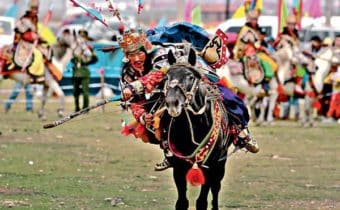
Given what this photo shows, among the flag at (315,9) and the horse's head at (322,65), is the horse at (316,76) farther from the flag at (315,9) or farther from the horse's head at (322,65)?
the flag at (315,9)

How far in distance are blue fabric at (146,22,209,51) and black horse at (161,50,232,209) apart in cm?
112

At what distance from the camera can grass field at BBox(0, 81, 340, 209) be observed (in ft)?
→ 45.3

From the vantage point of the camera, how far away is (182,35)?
41.6 ft

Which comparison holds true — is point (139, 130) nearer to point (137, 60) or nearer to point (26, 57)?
point (137, 60)

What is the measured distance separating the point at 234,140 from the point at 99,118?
53.8 feet

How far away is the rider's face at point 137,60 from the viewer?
1215 cm

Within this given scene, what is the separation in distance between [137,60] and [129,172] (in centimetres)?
483

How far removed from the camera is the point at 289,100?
28297 millimetres

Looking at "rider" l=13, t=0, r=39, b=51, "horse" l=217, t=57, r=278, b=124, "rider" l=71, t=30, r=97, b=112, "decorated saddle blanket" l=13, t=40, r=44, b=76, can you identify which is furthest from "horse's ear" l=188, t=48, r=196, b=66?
"rider" l=71, t=30, r=97, b=112

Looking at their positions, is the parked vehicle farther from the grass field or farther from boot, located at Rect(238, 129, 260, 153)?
boot, located at Rect(238, 129, 260, 153)

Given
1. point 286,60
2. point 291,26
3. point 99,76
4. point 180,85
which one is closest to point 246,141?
point 180,85

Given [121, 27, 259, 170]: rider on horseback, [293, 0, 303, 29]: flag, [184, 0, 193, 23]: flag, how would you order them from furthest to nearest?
1. [184, 0, 193, 23]: flag
2. [293, 0, 303, 29]: flag
3. [121, 27, 259, 170]: rider on horseback

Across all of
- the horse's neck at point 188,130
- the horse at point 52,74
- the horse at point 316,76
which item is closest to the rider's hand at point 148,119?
the horse's neck at point 188,130

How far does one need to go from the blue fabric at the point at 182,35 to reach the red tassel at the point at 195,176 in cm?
182
